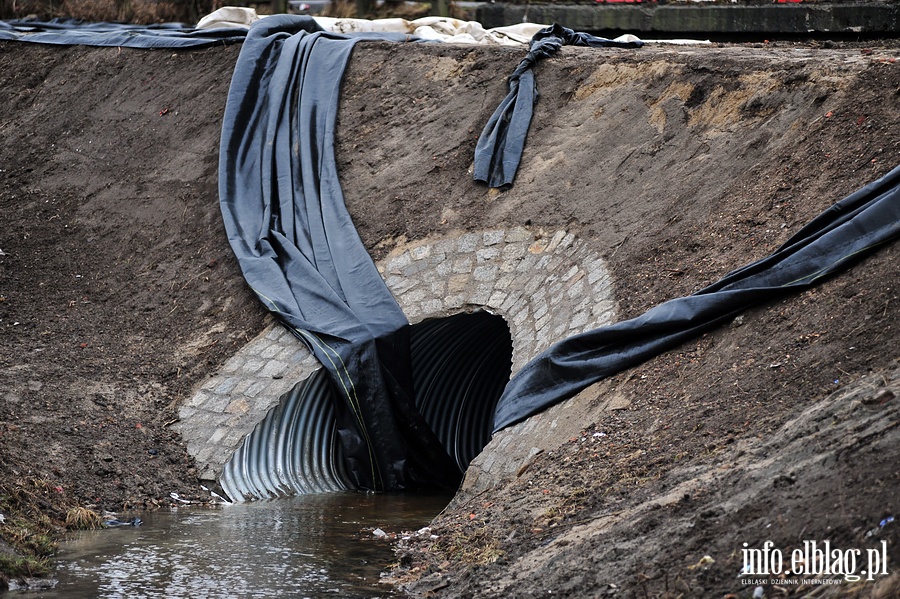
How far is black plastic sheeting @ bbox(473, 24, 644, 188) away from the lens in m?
10.0

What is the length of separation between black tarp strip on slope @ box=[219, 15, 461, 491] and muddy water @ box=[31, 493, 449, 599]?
822 millimetres

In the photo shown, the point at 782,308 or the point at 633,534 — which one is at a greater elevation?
the point at 782,308

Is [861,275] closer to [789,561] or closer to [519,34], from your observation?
[789,561]

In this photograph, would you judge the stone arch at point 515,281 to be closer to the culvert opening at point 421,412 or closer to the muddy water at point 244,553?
the culvert opening at point 421,412

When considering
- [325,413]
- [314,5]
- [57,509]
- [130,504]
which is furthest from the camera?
[314,5]

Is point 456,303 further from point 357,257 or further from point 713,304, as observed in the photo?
point 713,304

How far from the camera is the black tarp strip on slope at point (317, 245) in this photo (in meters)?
8.80

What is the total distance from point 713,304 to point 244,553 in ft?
12.0

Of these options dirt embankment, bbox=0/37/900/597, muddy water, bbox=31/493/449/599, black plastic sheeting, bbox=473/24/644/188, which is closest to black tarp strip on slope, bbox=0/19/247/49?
dirt embankment, bbox=0/37/900/597

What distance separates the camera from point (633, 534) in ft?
16.5

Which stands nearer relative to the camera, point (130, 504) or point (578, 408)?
point (578, 408)

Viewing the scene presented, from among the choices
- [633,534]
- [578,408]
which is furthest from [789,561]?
[578,408]

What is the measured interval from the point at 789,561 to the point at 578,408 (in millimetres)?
3093

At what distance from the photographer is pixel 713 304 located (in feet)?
22.5
